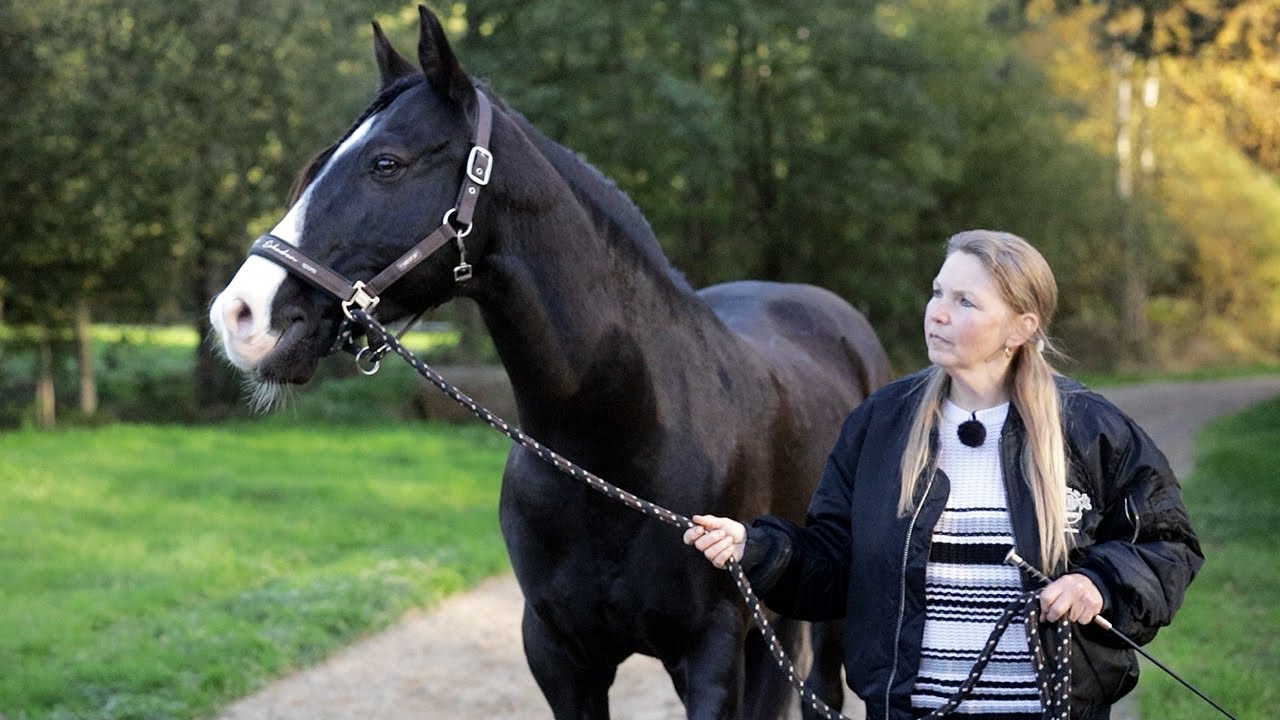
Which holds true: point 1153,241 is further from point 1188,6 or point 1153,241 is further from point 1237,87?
point 1188,6

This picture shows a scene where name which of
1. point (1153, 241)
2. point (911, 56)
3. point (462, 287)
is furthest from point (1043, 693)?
point (1153, 241)

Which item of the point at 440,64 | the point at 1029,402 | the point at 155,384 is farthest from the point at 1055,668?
the point at 155,384

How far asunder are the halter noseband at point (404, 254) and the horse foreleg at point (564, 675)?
2.84 feet

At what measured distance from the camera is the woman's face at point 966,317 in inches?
111

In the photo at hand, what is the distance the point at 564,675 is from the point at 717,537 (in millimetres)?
823

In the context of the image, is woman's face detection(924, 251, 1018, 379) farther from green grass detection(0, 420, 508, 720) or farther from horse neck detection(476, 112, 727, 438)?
green grass detection(0, 420, 508, 720)

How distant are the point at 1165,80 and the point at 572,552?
32965 millimetres

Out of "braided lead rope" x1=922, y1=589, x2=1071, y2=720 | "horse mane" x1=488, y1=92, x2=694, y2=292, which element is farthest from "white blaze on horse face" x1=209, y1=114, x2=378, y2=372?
"braided lead rope" x1=922, y1=589, x2=1071, y2=720

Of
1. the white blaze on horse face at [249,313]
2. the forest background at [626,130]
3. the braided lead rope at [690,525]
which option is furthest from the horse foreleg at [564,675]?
the forest background at [626,130]

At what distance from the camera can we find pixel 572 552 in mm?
3457

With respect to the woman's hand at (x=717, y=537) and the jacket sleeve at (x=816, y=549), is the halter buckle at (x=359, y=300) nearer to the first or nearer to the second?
the woman's hand at (x=717, y=537)

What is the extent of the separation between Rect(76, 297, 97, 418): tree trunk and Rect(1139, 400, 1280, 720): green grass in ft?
43.6

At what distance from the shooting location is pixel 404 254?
10.2ft

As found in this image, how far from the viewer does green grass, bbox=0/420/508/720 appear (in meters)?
6.14
